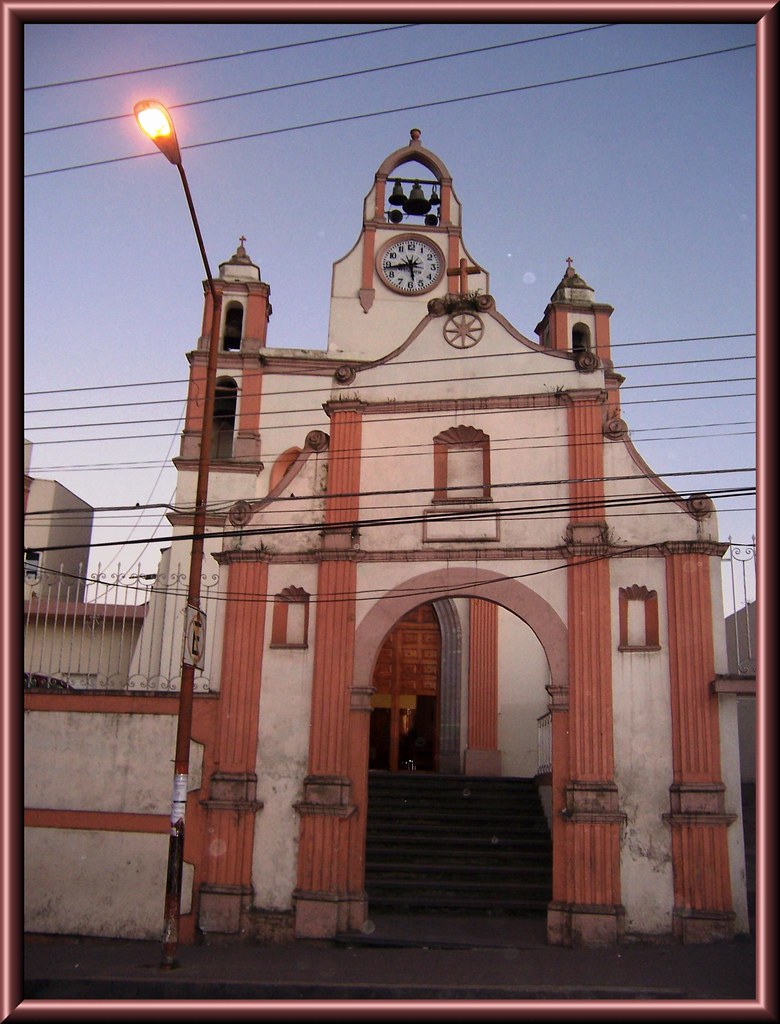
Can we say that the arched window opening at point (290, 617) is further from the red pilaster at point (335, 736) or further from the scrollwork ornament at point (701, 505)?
the scrollwork ornament at point (701, 505)

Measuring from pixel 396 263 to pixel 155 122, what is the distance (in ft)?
48.3

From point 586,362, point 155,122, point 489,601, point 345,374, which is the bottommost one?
point 489,601

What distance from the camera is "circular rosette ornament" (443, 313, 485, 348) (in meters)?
15.9

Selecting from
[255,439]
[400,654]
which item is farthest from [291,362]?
[400,654]

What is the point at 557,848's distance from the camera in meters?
13.6

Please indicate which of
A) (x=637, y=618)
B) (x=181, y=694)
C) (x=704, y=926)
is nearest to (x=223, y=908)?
(x=181, y=694)

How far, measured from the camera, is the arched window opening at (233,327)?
24.5 meters

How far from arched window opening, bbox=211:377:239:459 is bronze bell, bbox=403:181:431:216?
636 centimetres

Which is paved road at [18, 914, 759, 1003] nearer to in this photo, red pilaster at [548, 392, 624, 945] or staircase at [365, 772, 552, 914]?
red pilaster at [548, 392, 624, 945]

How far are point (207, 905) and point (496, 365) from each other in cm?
938

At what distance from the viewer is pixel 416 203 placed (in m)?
24.3

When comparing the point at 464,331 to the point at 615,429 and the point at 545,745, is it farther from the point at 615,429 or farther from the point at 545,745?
the point at 545,745

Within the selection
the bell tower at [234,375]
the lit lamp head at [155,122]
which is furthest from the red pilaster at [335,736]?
the bell tower at [234,375]

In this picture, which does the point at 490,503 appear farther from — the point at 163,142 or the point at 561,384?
the point at 163,142
